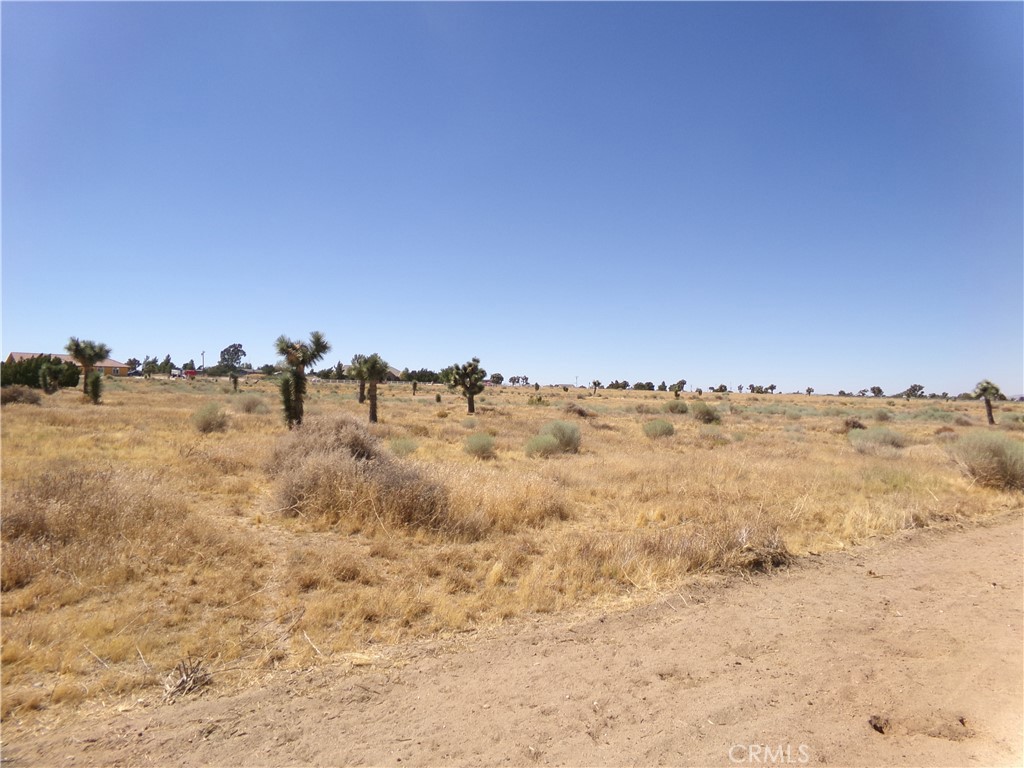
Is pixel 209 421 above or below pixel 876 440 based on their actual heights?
above

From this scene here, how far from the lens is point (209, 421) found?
21.4 meters

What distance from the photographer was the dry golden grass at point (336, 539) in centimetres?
468

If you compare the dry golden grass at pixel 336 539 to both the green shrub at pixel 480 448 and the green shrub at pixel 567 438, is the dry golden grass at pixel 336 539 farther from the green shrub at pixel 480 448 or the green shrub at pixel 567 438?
the green shrub at pixel 567 438

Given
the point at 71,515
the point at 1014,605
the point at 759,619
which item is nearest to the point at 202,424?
→ the point at 71,515

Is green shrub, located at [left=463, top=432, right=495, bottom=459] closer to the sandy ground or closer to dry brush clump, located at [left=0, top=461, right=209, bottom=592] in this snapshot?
dry brush clump, located at [left=0, top=461, right=209, bottom=592]

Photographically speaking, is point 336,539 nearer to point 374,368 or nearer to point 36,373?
point 374,368

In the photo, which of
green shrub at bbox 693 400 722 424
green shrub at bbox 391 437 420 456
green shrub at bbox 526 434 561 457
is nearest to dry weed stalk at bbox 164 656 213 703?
green shrub at bbox 391 437 420 456

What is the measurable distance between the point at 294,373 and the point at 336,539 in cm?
1557

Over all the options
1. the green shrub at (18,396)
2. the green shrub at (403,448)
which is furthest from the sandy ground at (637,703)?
the green shrub at (18,396)

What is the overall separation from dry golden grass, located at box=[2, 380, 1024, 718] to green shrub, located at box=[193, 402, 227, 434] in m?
5.66

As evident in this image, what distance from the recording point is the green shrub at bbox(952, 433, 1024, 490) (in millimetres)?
13070

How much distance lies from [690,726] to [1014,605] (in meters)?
5.51

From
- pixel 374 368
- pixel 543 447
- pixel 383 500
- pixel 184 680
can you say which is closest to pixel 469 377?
pixel 374 368

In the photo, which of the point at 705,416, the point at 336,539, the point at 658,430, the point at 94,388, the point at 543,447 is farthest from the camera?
the point at 705,416
